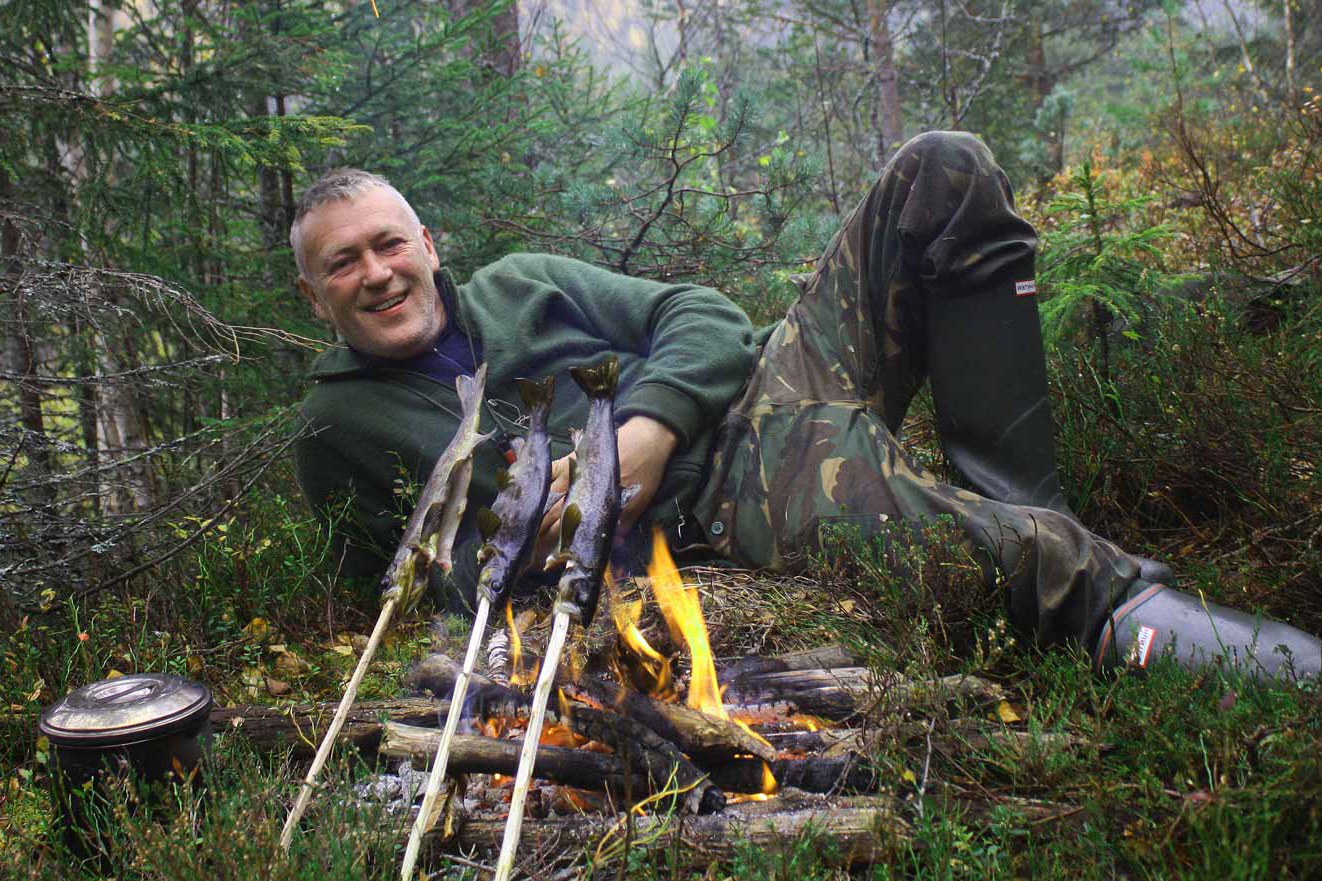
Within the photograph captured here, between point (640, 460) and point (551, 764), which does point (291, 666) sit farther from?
point (551, 764)

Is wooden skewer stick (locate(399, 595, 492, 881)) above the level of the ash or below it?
above

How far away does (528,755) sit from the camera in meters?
1.87

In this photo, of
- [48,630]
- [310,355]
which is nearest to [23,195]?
[310,355]

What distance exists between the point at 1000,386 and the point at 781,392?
0.83 metres

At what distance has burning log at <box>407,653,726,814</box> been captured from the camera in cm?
211

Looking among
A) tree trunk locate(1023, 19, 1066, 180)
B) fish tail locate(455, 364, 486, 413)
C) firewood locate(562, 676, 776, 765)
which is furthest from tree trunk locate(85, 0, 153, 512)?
tree trunk locate(1023, 19, 1066, 180)

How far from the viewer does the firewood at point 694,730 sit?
223 cm

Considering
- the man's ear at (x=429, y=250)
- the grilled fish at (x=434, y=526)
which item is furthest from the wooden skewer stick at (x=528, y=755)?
the man's ear at (x=429, y=250)

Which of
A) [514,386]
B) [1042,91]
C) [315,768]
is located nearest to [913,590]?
[315,768]

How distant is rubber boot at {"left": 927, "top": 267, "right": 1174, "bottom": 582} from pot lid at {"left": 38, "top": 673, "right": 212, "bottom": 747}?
2627 millimetres

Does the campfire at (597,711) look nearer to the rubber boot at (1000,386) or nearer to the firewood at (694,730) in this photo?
the firewood at (694,730)

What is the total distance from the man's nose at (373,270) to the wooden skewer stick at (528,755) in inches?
82.9

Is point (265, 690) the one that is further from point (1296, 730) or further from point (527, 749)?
point (1296, 730)

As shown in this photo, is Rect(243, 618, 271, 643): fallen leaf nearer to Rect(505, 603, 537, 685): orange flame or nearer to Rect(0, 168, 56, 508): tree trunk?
Rect(0, 168, 56, 508): tree trunk
